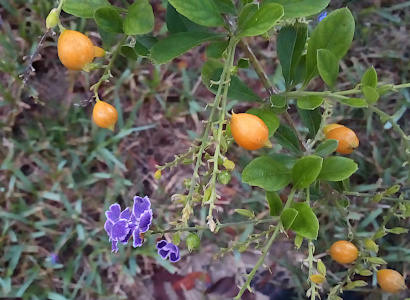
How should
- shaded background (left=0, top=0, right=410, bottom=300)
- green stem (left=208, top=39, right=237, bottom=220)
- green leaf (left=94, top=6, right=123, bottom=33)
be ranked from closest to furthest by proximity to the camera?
1. green stem (left=208, top=39, right=237, bottom=220)
2. green leaf (left=94, top=6, right=123, bottom=33)
3. shaded background (left=0, top=0, right=410, bottom=300)

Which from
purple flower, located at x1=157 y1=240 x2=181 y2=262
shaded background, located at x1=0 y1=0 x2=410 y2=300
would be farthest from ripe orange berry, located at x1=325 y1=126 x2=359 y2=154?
shaded background, located at x1=0 y1=0 x2=410 y2=300

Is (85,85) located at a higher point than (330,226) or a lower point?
higher

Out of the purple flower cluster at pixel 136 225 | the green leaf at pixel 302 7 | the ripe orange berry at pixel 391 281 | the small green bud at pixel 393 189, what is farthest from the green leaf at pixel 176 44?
the ripe orange berry at pixel 391 281

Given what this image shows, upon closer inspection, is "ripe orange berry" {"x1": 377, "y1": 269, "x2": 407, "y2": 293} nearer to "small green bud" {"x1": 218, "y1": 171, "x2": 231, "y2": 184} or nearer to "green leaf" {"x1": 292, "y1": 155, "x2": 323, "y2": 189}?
"green leaf" {"x1": 292, "y1": 155, "x2": 323, "y2": 189}

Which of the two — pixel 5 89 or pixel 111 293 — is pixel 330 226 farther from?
pixel 5 89

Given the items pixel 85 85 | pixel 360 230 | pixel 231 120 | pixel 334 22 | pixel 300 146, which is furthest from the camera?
pixel 85 85

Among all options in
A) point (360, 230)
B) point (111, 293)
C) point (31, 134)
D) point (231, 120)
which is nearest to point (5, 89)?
point (31, 134)

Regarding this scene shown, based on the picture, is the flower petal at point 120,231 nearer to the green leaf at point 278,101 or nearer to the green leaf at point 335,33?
the green leaf at point 278,101
